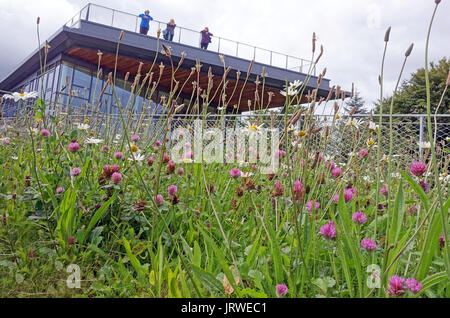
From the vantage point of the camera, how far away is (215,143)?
191 cm

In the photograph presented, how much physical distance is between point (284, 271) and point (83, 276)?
0.54 metres

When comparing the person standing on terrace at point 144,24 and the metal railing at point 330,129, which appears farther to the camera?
the person standing on terrace at point 144,24

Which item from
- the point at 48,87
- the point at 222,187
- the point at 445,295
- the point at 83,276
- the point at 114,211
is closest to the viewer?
the point at 445,295

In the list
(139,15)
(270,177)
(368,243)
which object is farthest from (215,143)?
(139,15)

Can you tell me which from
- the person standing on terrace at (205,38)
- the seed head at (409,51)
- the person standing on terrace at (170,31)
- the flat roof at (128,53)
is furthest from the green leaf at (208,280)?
the person standing on terrace at (205,38)

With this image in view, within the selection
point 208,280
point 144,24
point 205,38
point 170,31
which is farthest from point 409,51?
point 205,38

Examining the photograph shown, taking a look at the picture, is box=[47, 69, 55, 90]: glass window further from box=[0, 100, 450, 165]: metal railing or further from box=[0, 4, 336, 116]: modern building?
box=[0, 100, 450, 165]: metal railing

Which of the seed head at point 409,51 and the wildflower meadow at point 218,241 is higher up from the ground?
the seed head at point 409,51

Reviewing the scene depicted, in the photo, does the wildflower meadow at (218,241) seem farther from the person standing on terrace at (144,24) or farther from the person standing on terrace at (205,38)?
the person standing on terrace at (205,38)

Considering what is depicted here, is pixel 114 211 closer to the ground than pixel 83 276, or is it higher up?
higher up

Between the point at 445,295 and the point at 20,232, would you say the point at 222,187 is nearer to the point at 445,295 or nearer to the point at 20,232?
the point at 20,232

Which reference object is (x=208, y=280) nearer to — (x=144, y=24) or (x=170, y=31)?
(x=170, y=31)

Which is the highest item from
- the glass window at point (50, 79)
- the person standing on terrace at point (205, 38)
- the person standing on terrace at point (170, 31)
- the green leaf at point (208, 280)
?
the person standing on terrace at point (205, 38)
